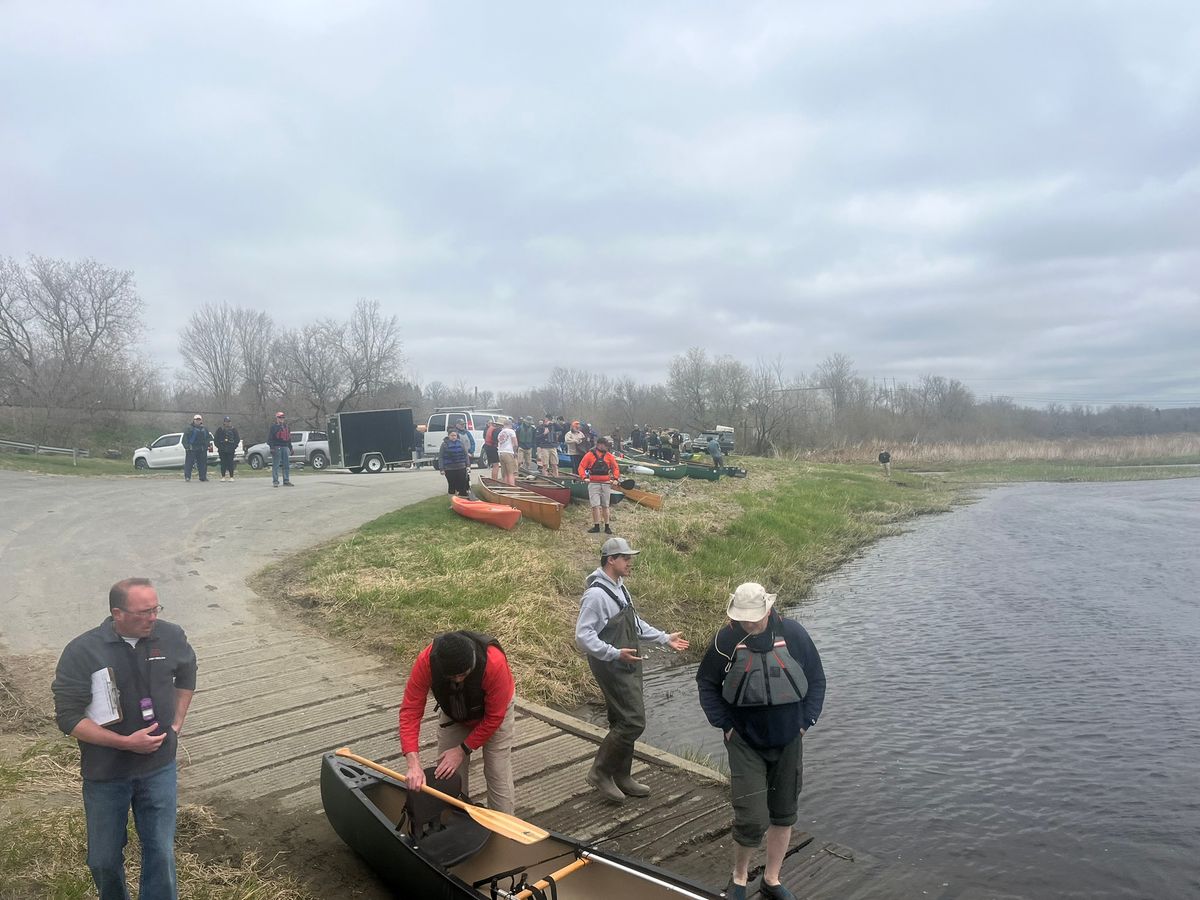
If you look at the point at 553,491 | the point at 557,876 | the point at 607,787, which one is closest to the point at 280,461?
the point at 553,491

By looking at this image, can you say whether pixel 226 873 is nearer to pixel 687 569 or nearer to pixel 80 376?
pixel 687 569

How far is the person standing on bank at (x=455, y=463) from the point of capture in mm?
16469

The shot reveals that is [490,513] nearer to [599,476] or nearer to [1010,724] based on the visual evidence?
[599,476]

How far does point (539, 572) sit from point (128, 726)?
355 inches

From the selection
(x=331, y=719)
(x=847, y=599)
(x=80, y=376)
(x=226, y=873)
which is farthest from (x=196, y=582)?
(x=80, y=376)

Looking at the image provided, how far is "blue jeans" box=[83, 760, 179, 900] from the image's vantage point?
384 cm

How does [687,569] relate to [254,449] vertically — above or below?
below

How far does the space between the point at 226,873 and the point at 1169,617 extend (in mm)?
14224

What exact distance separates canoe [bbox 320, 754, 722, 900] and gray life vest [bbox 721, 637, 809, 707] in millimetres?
980

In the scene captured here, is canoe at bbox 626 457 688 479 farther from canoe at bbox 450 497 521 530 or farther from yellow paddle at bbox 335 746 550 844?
yellow paddle at bbox 335 746 550 844

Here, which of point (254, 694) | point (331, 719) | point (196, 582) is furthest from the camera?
point (196, 582)

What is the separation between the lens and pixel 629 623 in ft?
19.1

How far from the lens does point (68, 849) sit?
474 cm

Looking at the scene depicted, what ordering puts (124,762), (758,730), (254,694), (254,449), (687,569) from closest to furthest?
(124,762) → (758,730) → (254,694) → (687,569) → (254,449)
